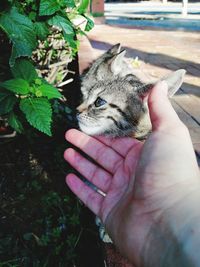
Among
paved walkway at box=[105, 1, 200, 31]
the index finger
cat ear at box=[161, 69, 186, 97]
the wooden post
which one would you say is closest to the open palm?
the index finger

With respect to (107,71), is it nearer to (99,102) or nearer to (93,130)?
(99,102)

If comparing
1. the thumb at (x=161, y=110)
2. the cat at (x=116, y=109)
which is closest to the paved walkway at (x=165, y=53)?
the cat at (x=116, y=109)

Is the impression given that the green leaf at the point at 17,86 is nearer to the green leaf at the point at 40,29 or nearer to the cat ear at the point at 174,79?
the green leaf at the point at 40,29

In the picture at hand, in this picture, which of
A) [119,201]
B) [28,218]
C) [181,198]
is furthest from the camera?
[28,218]

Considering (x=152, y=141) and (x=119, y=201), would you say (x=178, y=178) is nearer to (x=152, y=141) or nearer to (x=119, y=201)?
(x=152, y=141)

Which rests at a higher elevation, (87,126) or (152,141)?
(152,141)

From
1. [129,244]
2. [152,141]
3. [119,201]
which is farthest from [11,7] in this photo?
[129,244]

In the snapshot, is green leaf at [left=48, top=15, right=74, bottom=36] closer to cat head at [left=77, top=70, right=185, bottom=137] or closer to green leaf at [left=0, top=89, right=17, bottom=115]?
green leaf at [left=0, top=89, right=17, bottom=115]

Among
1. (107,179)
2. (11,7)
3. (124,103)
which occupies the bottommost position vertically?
(107,179)
